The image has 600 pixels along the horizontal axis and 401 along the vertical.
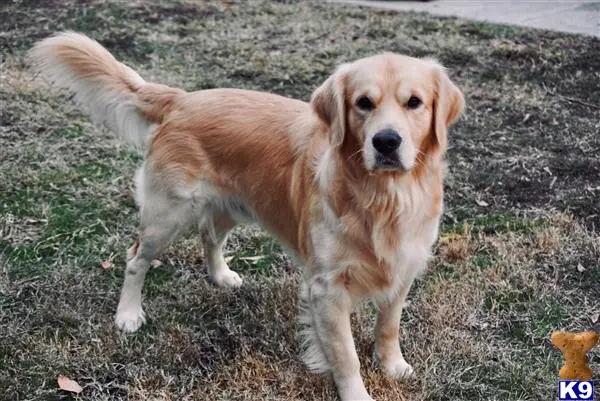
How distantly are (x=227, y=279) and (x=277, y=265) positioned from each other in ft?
1.01

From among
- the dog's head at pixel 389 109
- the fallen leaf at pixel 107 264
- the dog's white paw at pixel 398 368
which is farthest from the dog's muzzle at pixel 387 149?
the fallen leaf at pixel 107 264

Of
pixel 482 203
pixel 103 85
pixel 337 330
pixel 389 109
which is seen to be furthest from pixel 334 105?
pixel 482 203

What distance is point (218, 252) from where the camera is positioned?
380 cm

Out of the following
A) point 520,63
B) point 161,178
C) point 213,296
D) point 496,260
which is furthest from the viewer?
point 520,63

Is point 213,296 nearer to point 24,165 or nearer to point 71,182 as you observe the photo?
point 71,182

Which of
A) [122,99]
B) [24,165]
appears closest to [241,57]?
[24,165]

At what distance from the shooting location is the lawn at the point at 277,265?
313 cm

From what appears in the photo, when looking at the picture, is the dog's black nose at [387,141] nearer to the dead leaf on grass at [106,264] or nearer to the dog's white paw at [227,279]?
the dog's white paw at [227,279]

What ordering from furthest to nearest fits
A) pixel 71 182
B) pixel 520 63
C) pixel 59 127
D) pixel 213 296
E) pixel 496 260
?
pixel 520 63 < pixel 59 127 < pixel 71 182 < pixel 496 260 < pixel 213 296

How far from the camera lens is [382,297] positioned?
2.92m

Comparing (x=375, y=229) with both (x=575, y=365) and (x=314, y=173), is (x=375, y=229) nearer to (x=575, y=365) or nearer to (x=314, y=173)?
(x=314, y=173)

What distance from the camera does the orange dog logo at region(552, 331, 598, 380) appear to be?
2.33m

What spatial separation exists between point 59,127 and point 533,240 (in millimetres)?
3513

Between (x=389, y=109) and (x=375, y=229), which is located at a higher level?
(x=389, y=109)
